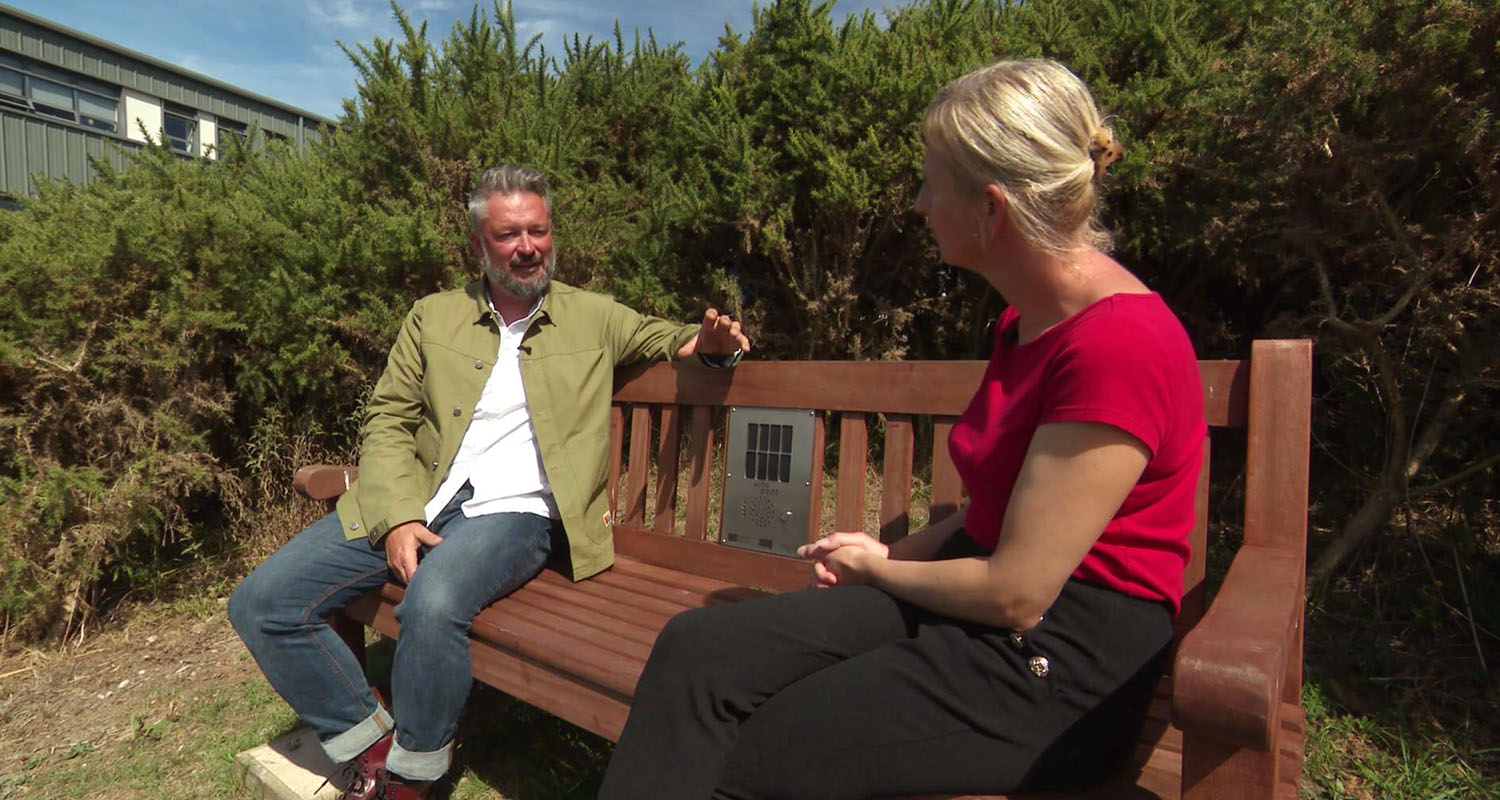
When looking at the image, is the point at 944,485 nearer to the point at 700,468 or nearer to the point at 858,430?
the point at 858,430

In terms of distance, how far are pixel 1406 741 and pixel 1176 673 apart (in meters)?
1.98

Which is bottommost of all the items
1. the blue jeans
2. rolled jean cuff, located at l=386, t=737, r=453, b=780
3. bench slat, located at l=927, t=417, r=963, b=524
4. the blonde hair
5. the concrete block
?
the concrete block

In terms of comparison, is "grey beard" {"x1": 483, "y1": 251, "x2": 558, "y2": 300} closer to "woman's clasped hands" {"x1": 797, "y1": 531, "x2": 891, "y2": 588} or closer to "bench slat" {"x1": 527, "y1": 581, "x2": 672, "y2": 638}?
"bench slat" {"x1": 527, "y1": 581, "x2": 672, "y2": 638}

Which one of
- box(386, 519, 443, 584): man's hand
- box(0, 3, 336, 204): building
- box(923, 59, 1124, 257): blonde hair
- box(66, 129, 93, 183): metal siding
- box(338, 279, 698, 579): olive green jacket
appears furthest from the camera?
box(66, 129, 93, 183): metal siding

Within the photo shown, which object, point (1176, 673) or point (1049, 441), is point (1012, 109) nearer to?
point (1049, 441)

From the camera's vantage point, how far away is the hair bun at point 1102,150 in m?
1.53

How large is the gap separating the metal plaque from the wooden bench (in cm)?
4

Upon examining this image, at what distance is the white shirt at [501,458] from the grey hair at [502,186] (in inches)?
16.2

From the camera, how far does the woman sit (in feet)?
4.57

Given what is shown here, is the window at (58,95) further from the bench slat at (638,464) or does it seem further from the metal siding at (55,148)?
the bench slat at (638,464)

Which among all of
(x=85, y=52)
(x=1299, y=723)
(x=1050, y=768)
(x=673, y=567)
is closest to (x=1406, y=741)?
(x=1299, y=723)

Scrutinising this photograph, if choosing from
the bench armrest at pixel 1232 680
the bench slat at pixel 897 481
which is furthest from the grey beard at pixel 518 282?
the bench armrest at pixel 1232 680

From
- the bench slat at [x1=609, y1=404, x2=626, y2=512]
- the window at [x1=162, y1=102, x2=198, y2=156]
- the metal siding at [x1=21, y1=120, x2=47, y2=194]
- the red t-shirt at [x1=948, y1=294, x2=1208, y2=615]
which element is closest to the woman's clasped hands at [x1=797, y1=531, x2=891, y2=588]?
the red t-shirt at [x1=948, y1=294, x2=1208, y2=615]

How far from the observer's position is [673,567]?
2.96 metres
